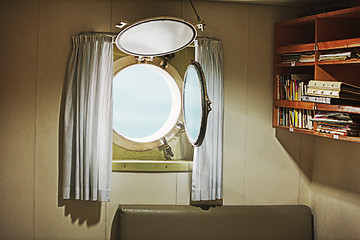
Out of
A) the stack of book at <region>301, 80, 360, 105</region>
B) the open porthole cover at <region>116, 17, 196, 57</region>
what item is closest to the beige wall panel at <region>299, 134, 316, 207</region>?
the stack of book at <region>301, 80, 360, 105</region>

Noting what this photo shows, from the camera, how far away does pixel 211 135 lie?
372 cm

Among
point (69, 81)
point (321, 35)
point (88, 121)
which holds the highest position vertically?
point (321, 35)

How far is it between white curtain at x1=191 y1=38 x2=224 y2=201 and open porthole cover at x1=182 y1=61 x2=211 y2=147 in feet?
1.27

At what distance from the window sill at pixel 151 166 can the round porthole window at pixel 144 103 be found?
129 millimetres

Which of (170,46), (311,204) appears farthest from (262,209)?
(170,46)

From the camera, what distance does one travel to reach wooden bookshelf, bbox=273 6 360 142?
3.10m

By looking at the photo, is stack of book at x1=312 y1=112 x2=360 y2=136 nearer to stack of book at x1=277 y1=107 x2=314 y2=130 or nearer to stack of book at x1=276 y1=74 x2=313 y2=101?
stack of book at x1=277 y1=107 x2=314 y2=130

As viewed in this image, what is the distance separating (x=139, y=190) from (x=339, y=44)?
1.90 m

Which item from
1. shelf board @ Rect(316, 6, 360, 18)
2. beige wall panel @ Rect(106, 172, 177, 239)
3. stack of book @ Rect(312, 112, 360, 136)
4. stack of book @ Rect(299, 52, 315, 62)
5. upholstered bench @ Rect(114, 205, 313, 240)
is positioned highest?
shelf board @ Rect(316, 6, 360, 18)

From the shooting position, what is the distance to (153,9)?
3.70m

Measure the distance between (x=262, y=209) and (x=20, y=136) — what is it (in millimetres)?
2034

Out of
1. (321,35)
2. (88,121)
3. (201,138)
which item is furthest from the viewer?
(88,121)

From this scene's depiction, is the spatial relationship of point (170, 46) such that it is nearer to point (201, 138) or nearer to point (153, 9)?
point (201, 138)

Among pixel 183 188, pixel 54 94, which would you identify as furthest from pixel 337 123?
pixel 54 94
